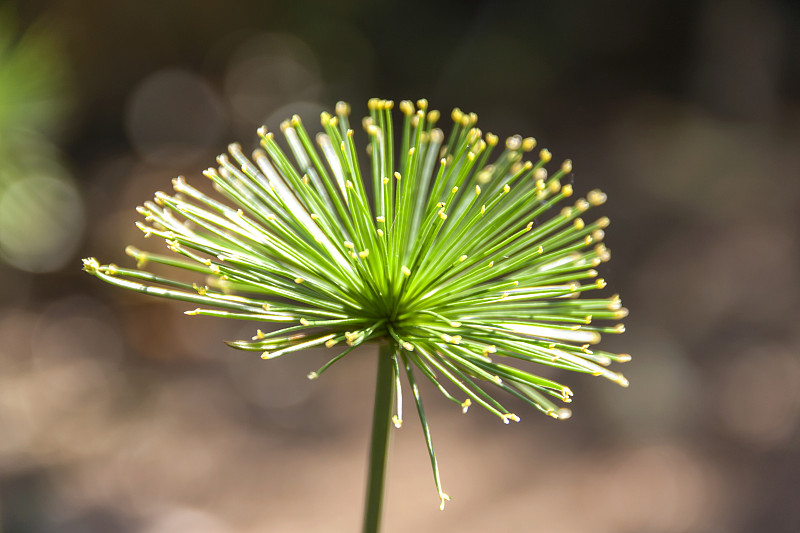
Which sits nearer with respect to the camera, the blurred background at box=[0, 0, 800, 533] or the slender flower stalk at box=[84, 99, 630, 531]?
the slender flower stalk at box=[84, 99, 630, 531]

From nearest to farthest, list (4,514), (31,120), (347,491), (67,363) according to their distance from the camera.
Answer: (31,120)
(4,514)
(347,491)
(67,363)

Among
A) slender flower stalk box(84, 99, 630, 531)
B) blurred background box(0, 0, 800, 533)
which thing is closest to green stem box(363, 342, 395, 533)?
slender flower stalk box(84, 99, 630, 531)

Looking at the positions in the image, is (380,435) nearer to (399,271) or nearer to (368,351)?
(399,271)

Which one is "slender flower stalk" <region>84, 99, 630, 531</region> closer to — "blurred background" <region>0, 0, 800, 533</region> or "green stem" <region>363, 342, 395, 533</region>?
"green stem" <region>363, 342, 395, 533</region>

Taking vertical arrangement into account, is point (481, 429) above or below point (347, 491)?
above

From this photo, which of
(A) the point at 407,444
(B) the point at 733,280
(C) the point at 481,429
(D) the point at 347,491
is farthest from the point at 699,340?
(D) the point at 347,491

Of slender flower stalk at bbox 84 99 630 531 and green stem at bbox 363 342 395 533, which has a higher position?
slender flower stalk at bbox 84 99 630 531

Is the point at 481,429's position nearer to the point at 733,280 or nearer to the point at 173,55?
the point at 733,280
